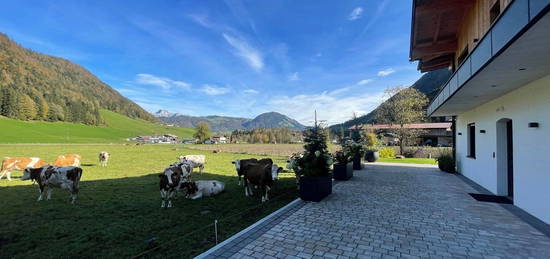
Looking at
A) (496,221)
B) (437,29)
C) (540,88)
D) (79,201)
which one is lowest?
(79,201)

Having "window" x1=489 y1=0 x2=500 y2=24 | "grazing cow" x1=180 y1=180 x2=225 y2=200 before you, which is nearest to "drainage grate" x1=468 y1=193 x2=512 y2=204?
"window" x1=489 y1=0 x2=500 y2=24

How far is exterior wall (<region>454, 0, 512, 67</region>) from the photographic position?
6730 millimetres

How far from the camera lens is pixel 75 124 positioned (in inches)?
2982

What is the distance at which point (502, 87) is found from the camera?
586 cm

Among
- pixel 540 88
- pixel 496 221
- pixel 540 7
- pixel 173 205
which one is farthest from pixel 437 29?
pixel 173 205

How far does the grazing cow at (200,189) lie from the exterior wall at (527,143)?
8.54 metres

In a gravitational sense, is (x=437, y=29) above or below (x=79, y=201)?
above

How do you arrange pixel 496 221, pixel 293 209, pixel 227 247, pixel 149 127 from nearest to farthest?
pixel 227 247 < pixel 496 221 < pixel 293 209 < pixel 149 127

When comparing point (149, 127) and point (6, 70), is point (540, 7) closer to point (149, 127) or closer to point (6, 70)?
point (149, 127)

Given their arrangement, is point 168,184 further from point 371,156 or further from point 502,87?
point 371,156

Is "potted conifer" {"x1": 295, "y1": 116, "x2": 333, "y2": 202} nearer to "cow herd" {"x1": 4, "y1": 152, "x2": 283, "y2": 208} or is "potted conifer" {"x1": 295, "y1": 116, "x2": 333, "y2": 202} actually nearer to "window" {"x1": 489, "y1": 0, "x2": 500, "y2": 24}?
"cow herd" {"x1": 4, "y1": 152, "x2": 283, "y2": 208}

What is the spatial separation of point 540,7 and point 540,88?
391 cm

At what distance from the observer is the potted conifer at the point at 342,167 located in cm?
1005

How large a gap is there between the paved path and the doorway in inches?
56.4
